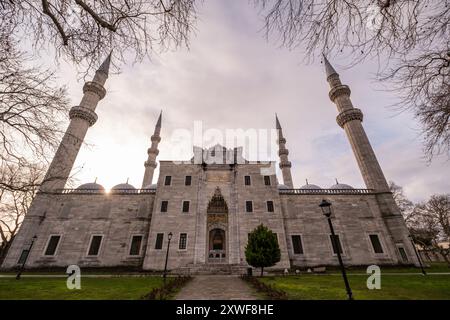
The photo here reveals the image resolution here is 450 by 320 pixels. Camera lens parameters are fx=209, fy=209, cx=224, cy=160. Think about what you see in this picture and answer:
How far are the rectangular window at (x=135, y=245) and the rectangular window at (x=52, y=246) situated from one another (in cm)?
763

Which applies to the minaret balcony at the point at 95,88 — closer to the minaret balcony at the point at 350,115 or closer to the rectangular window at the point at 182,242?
the rectangular window at the point at 182,242

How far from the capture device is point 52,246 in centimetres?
2188

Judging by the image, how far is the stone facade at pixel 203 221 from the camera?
21.6 meters

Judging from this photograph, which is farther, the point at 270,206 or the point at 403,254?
the point at 270,206

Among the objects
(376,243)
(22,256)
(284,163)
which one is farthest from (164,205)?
(376,243)

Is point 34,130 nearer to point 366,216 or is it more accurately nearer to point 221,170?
point 221,170

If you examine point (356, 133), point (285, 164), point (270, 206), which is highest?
point (285, 164)

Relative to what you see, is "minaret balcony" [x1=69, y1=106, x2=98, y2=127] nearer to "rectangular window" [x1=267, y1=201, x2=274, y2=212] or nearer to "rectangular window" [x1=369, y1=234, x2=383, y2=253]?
"rectangular window" [x1=267, y1=201, x2=274, y2=212]

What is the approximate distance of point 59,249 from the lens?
21.7 metres

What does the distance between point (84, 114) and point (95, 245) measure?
16.6 m

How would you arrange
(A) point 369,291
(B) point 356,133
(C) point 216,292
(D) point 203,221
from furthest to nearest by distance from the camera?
(B) point 356,133 < (D) point 203,221 < (C) point 216,292 < (A) point 369,291

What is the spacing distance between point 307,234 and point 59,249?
26476 millimetres

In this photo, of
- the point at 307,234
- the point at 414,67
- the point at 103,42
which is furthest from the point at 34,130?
the point at 307,234

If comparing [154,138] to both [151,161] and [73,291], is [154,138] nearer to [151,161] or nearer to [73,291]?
[151,161]
